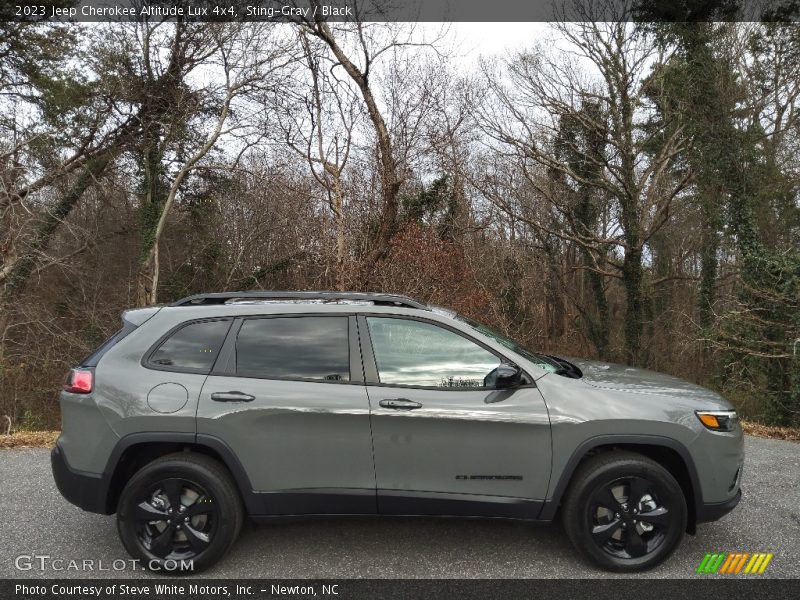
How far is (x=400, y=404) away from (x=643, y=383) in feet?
5.22

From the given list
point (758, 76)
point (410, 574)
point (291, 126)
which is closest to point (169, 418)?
point (410, 574)

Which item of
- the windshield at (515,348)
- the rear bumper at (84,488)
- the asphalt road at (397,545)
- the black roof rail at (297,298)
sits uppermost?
the black roof rail at (297,298)

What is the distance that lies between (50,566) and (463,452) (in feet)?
8.62

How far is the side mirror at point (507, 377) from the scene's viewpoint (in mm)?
3209

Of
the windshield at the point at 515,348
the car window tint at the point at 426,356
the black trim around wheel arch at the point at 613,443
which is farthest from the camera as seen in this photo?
the windshield at the point at 515,348

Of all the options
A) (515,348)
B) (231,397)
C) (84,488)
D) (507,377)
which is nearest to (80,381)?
(84,488)

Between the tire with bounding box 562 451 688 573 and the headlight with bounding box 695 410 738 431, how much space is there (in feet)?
1.27

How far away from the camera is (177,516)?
10.6 feet

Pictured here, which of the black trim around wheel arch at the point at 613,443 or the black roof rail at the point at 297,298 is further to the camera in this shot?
the black roof rail at the point at 297,298

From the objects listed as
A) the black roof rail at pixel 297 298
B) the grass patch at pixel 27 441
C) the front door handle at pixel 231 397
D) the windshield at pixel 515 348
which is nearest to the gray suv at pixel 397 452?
the front door handle at pixel 231 397

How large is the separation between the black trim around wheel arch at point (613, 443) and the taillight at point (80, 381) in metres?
2.86

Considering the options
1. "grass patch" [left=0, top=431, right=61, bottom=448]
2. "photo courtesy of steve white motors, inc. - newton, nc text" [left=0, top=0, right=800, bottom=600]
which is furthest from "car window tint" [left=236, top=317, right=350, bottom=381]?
"grass patch" [left=0, top=431, right=61, bottom=448]

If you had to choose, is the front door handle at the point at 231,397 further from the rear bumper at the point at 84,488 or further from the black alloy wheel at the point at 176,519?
the rear bumper at the point at 84,488

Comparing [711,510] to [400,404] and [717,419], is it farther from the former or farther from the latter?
[400,404]
